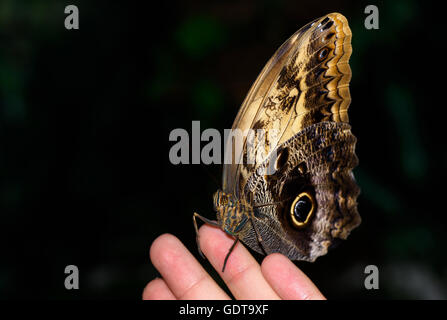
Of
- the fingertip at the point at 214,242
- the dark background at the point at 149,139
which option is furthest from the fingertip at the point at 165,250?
the dark background at the point at 149,139

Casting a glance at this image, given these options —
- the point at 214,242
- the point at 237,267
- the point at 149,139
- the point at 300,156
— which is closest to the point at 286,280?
the point at 237,267

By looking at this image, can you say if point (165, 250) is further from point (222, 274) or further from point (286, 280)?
point (286, 280)

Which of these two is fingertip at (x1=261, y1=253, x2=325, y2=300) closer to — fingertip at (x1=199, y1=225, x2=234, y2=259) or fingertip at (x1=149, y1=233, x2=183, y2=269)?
fingertip at (x1=199, y1=225, x2=234, y2=259)

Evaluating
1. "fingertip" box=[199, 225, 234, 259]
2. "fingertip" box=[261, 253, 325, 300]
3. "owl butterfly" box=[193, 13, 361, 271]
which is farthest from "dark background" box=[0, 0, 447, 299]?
"fingertip" box=[261, 253, 325, 300]

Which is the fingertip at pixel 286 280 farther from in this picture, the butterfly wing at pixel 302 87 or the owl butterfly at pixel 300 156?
the butterfly wing at pixel 302 87
